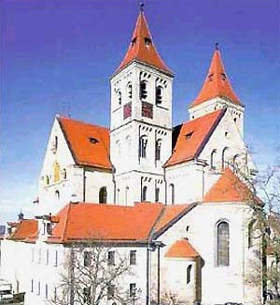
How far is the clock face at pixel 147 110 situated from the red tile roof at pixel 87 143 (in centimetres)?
461

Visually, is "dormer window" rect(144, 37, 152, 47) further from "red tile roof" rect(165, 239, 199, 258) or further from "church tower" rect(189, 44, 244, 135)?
"red tile roof" rect(165, 239, 199, 258)

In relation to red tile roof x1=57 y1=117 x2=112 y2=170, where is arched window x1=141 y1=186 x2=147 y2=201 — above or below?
below

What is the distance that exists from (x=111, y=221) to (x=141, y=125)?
25.1ft

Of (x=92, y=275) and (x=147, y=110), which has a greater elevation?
(x=147, y=110)

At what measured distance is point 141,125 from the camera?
3009 centimetres

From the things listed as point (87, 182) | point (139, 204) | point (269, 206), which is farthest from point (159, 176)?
point (269, 206)

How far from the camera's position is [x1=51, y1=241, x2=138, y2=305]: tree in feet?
69.1

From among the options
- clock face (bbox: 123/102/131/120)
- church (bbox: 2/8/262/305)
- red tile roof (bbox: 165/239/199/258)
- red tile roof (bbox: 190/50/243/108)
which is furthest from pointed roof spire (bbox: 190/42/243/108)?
red tile roof (bbox: 165/239/199/258)

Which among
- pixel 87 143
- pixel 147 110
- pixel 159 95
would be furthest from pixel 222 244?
pixel 87 143

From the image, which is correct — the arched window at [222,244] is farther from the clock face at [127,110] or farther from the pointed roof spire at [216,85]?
the pointed roof spire at [216,85]

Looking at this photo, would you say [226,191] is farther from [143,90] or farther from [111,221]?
[143,90]

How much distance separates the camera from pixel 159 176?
101 ft

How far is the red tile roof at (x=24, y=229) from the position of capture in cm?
3675

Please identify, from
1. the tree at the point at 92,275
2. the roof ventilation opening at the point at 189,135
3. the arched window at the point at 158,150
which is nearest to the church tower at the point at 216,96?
the roof ventilation opening at the point at 189,135
